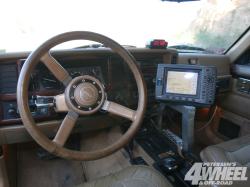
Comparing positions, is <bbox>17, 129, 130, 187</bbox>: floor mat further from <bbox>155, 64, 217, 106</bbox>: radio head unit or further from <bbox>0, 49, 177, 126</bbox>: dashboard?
<bbox>155, 64, 217, 106</bbox>: radio head unit

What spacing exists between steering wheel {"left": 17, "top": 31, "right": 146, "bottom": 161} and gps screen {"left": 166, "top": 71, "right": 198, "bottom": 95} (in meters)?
0.29

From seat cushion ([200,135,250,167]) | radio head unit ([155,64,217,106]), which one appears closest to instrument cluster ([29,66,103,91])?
radio head unit ([155,64,217,106])

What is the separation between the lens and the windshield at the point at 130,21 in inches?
67.0

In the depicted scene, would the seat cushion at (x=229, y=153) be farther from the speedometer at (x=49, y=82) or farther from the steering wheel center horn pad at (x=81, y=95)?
the speedometer at (x=49, y=82)

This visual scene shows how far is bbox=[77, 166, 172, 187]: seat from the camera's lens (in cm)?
128

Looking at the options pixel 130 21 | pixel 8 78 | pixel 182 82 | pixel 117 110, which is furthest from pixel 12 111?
pixel 130 21

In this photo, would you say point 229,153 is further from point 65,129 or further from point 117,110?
point 65,129

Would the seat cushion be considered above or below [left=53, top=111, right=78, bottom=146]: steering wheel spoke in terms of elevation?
below

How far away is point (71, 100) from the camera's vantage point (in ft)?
4.25

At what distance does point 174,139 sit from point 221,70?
831 mm

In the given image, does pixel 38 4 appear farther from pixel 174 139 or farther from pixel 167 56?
pixel 174 139

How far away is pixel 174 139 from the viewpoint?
1.86 metres

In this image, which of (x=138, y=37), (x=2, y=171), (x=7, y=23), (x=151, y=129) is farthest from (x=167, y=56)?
(x=2, y=171)

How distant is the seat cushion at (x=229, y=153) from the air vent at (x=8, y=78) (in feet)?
3.46
